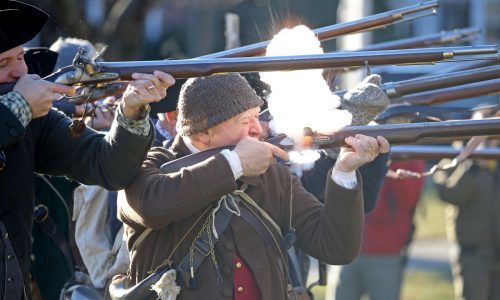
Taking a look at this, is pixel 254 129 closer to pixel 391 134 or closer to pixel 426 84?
pixel 391 134

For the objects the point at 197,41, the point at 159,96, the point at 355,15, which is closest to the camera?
the point at 159,96

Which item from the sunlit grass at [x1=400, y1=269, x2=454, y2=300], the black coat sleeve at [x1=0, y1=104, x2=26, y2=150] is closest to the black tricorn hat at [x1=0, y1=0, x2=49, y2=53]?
the black coat sleeve at [x1=0, y1=104, x2=26, y2=150]

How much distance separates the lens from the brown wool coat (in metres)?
3.99

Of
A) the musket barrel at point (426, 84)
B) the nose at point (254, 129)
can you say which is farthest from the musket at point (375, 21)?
the nose at point (254, 129)

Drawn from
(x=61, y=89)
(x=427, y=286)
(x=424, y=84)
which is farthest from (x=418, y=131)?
(x=427, y=286)

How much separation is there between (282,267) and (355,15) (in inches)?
569

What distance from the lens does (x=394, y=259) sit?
318 inches

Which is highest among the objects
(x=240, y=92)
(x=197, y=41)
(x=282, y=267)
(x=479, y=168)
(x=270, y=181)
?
(x=240, y=92)

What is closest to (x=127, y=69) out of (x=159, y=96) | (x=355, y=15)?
(x=159, y=96)

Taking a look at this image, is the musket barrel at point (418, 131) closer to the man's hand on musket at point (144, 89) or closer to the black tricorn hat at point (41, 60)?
the man's hand on musket at point (144, 89)

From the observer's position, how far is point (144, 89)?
384 cm

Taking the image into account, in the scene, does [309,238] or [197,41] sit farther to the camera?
[197,41]

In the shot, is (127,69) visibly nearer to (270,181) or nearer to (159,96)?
(159,96)

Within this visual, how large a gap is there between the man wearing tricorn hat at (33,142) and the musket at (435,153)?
7.94ft
